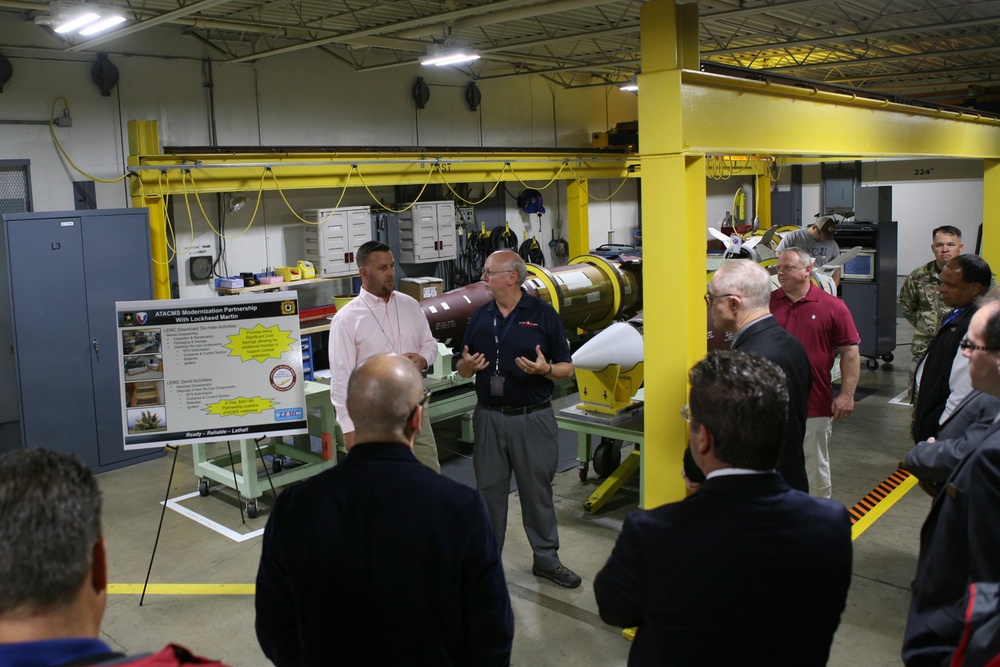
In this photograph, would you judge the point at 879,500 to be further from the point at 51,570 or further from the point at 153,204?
the point at 153,204

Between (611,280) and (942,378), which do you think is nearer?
(942,378)

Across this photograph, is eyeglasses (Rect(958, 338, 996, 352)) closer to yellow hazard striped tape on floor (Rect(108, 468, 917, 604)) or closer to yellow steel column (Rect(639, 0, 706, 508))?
yellow steel column (Rect(639, 0, 706, 508))

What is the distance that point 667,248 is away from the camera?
362 cm

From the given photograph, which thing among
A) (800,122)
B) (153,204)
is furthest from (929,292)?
(153,204)

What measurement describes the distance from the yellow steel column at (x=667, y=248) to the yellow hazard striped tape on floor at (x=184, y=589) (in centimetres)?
229

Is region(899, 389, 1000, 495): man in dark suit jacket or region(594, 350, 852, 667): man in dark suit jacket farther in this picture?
region(899, 389, 1000, 495): man in dark suit jacket

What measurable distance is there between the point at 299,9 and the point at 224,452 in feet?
13.5

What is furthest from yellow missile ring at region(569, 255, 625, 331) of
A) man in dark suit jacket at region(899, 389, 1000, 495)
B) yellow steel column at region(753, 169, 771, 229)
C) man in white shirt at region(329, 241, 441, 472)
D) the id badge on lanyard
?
yellow steel column at region(753, 169, 771, 229)

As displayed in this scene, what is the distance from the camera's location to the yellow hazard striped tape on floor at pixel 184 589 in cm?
456

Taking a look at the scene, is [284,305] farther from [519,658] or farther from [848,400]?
[848,400]

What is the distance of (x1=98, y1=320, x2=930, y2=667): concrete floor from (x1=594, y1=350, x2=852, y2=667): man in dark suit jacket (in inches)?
85.3

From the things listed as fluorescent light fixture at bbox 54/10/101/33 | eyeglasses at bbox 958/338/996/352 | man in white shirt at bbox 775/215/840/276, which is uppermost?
fluorescent light fixture at bbox 54/10/101/33

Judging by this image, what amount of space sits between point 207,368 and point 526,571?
204cm

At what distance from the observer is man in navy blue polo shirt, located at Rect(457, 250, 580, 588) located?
4.18m
